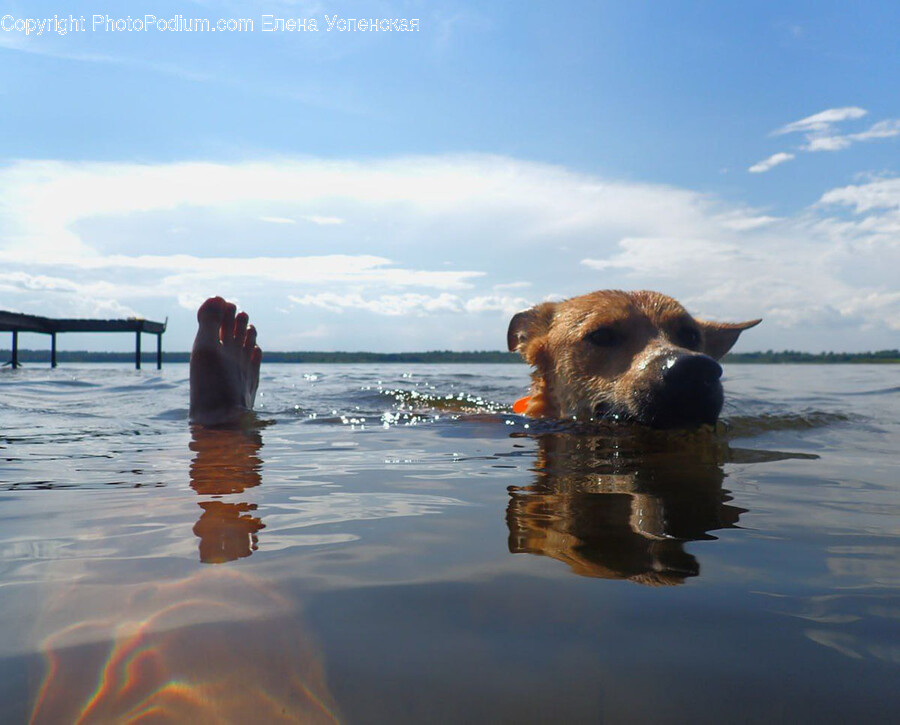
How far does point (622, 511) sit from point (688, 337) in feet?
11.1

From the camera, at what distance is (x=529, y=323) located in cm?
609

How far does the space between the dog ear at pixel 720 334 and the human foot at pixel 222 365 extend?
4.17 metres

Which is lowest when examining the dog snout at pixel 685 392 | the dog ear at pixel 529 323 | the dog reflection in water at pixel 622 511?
the dog reflection in water at pixel 622 511

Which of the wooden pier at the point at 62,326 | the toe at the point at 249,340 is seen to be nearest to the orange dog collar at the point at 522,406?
the toe at the point at 249,340

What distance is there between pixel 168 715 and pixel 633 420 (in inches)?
152

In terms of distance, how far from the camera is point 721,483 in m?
2.71

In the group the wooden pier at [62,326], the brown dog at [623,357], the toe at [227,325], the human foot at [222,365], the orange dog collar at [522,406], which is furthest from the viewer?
the wooden pier at [62,326]

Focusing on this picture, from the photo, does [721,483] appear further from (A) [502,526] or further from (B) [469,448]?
(B) [469,448]

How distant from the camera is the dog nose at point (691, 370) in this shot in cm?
401

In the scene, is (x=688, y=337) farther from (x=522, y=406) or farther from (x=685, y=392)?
(x=522, y=406)

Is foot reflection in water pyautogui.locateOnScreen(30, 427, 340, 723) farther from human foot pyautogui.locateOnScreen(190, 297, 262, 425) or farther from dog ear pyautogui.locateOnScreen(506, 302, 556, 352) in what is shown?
dog ear pyautogui.locateOnScreen(506, 302, 556, 352)

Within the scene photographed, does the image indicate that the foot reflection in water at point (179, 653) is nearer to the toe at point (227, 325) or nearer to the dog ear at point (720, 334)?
the dog ear at point (720, 334)

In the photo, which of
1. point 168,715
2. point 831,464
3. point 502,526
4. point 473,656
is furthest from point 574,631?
point 831,464

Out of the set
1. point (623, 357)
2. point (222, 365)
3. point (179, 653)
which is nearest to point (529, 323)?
point (623, 357)
